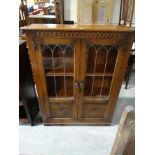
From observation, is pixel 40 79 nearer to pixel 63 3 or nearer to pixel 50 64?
pixel 50 64

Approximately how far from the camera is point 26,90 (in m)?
1.60

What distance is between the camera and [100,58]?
57.9 inches

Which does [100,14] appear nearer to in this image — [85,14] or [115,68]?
[85,14]

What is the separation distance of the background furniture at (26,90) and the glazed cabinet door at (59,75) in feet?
0.65

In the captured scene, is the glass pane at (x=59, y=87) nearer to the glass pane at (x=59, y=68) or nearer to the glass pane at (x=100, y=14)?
the glass pane at (x=59, y=68)

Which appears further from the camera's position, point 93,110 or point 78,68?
point 93,110

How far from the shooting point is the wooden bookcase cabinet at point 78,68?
123 centimetres

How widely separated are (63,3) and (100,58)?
2648 mm

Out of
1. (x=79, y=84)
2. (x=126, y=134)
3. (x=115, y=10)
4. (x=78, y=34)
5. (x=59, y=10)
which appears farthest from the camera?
(x=115, y=10)

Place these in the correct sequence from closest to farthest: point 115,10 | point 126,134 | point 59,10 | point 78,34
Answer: point 126,134 < point 78,34 < point 59,10 < point 115,10

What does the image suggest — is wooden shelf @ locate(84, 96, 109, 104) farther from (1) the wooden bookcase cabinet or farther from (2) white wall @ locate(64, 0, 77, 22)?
(2) white wall @ locate(64, 0, 77, 22)

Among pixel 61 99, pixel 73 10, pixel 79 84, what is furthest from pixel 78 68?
pixel 73 10

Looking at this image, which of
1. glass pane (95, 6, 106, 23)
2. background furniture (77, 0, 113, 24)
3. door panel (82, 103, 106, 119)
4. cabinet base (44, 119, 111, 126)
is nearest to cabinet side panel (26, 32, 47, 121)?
cabinet base (44, 119, 111, 126)

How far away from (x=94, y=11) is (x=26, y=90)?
2.64 m
